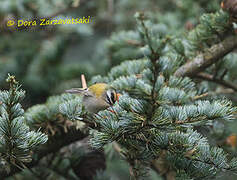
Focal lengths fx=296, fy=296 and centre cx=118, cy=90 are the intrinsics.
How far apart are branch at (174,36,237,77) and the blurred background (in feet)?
1.09

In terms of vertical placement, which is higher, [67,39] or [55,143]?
[67,39]

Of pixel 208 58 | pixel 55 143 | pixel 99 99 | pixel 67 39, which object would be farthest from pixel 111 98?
pixel 67 39

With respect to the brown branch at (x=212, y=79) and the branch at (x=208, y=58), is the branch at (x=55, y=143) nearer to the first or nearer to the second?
the branch at (x=208, y=58)

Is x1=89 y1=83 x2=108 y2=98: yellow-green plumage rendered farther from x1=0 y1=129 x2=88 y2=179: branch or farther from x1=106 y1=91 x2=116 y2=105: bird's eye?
x1=0 y1=129 x2=88 y2=179: branch

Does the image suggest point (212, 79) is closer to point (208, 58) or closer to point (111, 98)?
point (208, 58)

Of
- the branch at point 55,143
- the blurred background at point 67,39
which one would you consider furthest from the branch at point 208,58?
the branch at point 55,143

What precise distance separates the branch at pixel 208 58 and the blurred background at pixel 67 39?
333 mm

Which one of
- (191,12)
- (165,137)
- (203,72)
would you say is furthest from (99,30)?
(165,137)

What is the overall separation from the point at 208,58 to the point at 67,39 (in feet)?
4.45

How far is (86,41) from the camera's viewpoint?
3086 mm

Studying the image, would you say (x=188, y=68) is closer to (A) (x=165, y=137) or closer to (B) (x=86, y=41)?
(A) (x=165, y=137)

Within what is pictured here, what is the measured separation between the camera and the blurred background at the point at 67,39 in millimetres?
1891

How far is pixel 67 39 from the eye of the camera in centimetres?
233

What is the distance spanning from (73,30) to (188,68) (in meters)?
1.22
